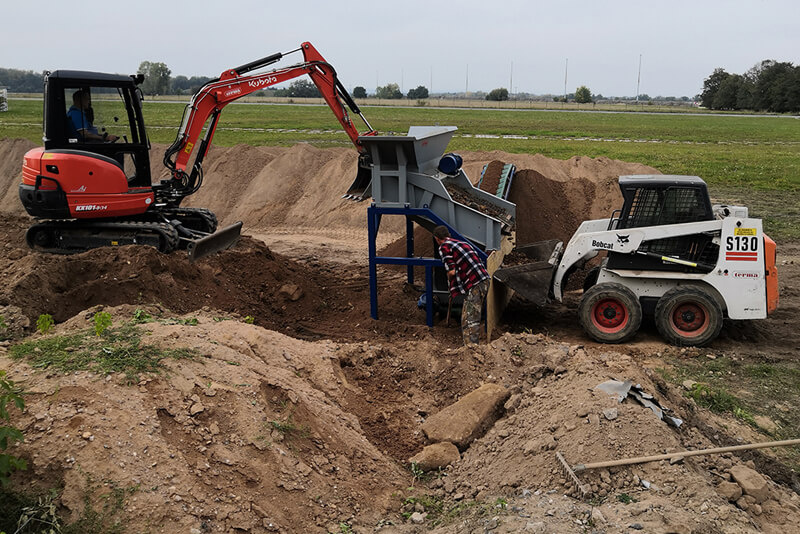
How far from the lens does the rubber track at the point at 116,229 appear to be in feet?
37.9

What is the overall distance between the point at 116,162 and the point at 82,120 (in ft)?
2.76

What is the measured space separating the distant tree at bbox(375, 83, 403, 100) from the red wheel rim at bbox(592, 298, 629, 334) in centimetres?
9861

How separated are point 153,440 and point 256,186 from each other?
614 inches

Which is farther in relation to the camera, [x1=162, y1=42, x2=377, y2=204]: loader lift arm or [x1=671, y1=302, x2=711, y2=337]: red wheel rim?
[x1=162, y1=42, x2=377, y2=204]: loader lift arm

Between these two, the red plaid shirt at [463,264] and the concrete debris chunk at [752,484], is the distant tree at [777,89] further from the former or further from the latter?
the concrete debris chunk at [752,484]

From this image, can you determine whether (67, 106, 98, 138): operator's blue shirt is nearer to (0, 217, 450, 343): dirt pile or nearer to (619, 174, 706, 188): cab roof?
(0, 217, 450, 343): dirt pile

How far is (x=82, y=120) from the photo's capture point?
448 inches

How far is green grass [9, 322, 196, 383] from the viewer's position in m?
5.76

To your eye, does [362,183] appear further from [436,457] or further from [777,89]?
[777,89]

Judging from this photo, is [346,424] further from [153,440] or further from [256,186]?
[256,186]

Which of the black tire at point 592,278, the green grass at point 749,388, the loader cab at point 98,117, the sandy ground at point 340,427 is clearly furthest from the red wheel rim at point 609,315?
the loader cab at point 98,117

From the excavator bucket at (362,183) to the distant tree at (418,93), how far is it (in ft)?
329

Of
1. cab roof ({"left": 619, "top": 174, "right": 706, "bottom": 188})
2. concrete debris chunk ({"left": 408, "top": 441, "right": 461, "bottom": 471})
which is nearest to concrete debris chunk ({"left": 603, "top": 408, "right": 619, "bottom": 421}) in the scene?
concrete debris chunk ({"left": 408, "top": 441, "right": 461, "bottom": 471})

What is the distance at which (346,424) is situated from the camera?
21.5 ft
